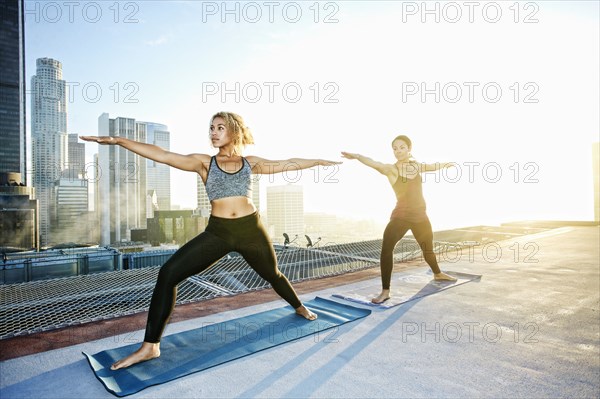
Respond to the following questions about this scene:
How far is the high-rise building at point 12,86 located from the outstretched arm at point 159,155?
444ft

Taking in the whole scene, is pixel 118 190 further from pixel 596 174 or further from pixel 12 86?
pixel 596 174

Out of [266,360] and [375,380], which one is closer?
[375,380]

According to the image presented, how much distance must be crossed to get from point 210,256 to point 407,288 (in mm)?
Answer: 3078

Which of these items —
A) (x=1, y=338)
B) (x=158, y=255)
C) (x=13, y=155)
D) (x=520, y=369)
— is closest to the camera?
(x=520, y=369)

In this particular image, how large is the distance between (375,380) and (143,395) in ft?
4.70

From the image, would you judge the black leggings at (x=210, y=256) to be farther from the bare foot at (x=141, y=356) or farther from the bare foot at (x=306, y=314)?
the bare foot at (x=306, y=314)

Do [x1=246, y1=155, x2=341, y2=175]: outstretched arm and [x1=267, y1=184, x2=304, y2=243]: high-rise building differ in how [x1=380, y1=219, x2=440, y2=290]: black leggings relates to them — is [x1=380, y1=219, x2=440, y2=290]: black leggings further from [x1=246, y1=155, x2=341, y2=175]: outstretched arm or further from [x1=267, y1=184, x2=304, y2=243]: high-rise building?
[x1=267, y1=184, x2=304, y2=243]: high-rise building

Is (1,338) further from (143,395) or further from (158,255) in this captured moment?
(158,255)

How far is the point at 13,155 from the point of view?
384 ft

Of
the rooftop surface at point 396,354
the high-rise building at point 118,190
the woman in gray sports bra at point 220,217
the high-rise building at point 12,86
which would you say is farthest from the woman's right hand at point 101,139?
the high-rise building at point 118,190

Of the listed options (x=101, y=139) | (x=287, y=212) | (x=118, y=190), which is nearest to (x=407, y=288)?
(x=101, y=139)

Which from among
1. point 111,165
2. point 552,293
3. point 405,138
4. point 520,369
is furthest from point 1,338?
point 111,165

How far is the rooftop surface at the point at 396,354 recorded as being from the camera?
6.79 feet

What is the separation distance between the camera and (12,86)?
112 metres
